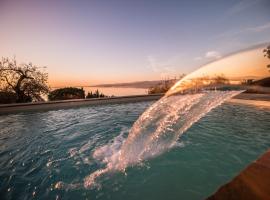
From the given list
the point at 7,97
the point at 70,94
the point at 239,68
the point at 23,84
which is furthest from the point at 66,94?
the point at 239,68

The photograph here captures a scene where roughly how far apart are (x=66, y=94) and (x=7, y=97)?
4.13m

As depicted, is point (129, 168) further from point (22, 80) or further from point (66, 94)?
point (22, 80)

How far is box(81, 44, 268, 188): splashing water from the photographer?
5.23ft

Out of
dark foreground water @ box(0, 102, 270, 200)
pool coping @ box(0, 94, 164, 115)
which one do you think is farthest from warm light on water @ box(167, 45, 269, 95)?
pool coping @ box(0, 94, 164, 115)

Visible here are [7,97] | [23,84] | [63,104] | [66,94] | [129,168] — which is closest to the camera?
[129,168]

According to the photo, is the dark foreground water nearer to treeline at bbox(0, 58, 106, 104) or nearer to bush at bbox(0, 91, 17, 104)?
bush at bbox(0, 91, 17, 104)

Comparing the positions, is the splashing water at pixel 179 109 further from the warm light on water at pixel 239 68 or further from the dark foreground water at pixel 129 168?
the dark foreground water at pixel 129 168

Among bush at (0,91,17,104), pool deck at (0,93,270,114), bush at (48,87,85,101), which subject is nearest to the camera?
pool deck at (0,93,270,114)

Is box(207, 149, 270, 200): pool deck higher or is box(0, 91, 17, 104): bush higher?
box(0, 91, 17, 104): bush

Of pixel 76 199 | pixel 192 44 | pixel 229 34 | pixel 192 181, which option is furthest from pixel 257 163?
pixel 192 44

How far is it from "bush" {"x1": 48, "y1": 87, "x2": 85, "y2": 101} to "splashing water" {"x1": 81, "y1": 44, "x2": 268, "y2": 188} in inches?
395

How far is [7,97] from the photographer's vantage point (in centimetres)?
1273

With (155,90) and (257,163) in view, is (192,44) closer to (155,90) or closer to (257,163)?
(155,90)

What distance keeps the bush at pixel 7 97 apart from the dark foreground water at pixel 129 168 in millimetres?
6583
